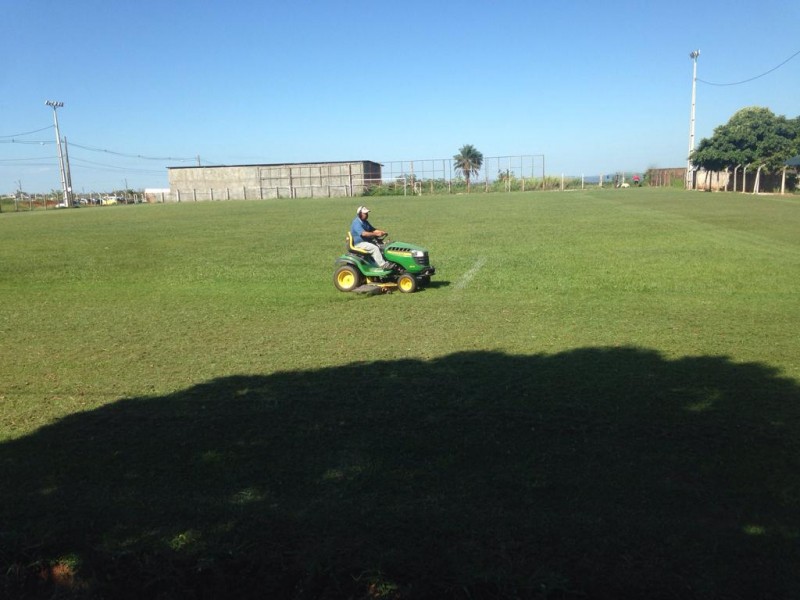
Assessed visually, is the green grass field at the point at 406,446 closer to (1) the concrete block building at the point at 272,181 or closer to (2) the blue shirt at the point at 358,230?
(2) the blue shirt at the point at 358,230

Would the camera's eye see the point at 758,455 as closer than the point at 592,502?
No

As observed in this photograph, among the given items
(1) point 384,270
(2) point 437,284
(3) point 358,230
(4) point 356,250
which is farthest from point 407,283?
(3) point 358,230

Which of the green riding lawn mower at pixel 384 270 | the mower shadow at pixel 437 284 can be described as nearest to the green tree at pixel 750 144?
the mower shadow at pixel 437 284

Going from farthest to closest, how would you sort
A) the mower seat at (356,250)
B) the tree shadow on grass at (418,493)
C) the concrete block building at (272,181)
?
the concrete block building at (272,181) → the mower seat at (356,250) → the tree shadow on grass at (418,493)

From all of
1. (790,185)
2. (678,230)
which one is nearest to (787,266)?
(678,230)

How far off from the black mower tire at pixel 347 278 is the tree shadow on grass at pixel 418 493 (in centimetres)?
557

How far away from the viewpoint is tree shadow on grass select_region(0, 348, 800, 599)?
3055mm

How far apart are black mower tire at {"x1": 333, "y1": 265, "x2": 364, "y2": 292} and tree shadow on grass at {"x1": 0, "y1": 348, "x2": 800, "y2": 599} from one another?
557 centimetres

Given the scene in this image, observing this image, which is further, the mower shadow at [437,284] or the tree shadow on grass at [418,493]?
the mower shadow at [437,284]

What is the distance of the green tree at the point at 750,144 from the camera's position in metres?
49.3

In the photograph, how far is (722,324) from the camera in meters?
8.05

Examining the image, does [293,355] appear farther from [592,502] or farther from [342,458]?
[592,502]

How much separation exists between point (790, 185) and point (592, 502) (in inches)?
2038

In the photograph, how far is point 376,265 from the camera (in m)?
11.2
